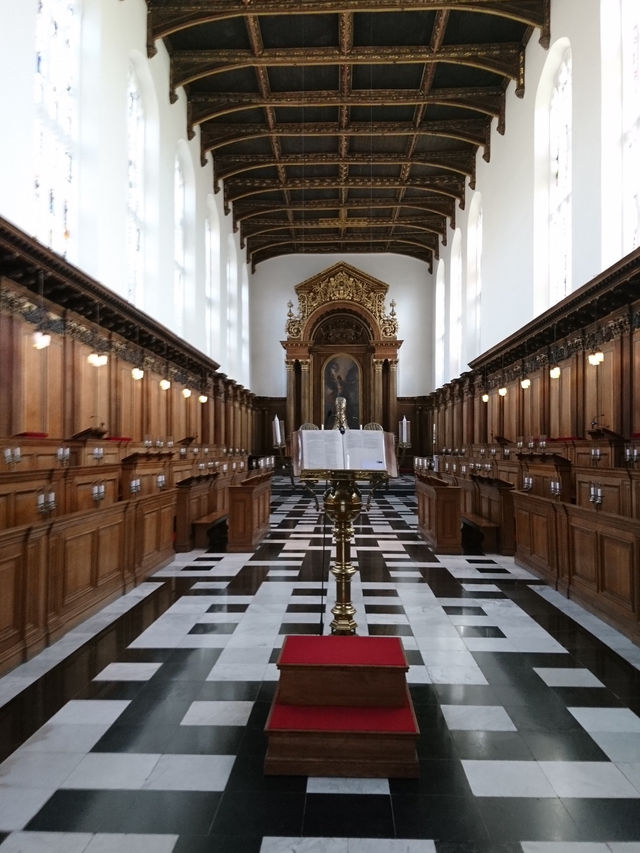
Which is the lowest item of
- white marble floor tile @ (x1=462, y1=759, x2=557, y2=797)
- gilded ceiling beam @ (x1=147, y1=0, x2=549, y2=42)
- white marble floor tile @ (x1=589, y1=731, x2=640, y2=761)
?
white marble floor tile @ (x1=589, y1=731, x2=640, y2=761)

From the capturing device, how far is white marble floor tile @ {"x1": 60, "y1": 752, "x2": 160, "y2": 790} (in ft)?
10.00

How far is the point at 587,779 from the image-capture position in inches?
122

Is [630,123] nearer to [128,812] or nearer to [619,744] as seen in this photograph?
[619,744]

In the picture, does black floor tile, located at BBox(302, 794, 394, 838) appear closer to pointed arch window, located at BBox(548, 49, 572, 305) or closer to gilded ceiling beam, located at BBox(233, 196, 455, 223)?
pointed arch window, located at BBox(548, 49, 572, 305)

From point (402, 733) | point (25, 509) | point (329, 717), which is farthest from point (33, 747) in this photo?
point (25, 509)

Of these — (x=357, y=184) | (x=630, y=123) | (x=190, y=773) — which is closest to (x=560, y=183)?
(x=630, y=123)

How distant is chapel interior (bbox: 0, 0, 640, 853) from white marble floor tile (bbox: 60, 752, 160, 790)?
0.09ft

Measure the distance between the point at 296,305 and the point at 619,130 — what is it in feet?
63.9

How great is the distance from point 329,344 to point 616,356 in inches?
747

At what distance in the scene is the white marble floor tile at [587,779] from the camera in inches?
117

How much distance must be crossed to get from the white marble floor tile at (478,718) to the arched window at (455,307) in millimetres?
19195

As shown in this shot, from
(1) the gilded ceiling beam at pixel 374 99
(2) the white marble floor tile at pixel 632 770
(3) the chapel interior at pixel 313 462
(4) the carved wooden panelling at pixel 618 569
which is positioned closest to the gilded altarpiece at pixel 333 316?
(3) the chapel interior at pixel 313 462

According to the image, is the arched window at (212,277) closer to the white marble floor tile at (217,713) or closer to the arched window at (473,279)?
the arched window at (473,279)

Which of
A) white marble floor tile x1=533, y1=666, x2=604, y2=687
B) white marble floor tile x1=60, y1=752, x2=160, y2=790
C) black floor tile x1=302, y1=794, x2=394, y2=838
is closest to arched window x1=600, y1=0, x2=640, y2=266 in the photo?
white marble floor tile x1=533, y1=666, x2=604, y2=687
